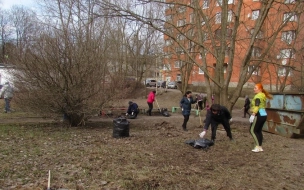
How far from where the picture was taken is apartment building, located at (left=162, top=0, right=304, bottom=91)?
1137 centimetres

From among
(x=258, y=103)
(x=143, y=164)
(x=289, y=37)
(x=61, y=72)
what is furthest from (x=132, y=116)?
(x=289, y=37)

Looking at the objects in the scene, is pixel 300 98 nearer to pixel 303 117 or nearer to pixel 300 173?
pixel 303 117

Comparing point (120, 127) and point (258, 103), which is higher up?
point (258, 103)

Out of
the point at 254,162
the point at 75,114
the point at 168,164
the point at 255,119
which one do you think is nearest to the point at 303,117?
the point at 255,119

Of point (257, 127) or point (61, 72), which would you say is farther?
point (61, 72)

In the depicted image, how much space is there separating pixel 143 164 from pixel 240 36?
1432cm

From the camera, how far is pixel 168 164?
5.63 metres

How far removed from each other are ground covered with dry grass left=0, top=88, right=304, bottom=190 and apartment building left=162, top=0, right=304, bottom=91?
187 inches

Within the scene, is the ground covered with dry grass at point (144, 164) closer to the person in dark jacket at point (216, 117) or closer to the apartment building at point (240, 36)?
the person in dark jacket at point (216, 117)

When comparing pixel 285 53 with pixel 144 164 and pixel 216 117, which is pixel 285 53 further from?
pixel 144 164

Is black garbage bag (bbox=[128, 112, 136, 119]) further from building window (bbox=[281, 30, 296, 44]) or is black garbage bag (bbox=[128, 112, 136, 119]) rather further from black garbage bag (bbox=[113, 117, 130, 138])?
building window (bbox=[281, 30, 296, 44])

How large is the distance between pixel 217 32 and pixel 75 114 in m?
8.80

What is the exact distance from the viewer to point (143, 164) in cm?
558

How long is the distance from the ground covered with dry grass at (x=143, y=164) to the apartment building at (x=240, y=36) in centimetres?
476
